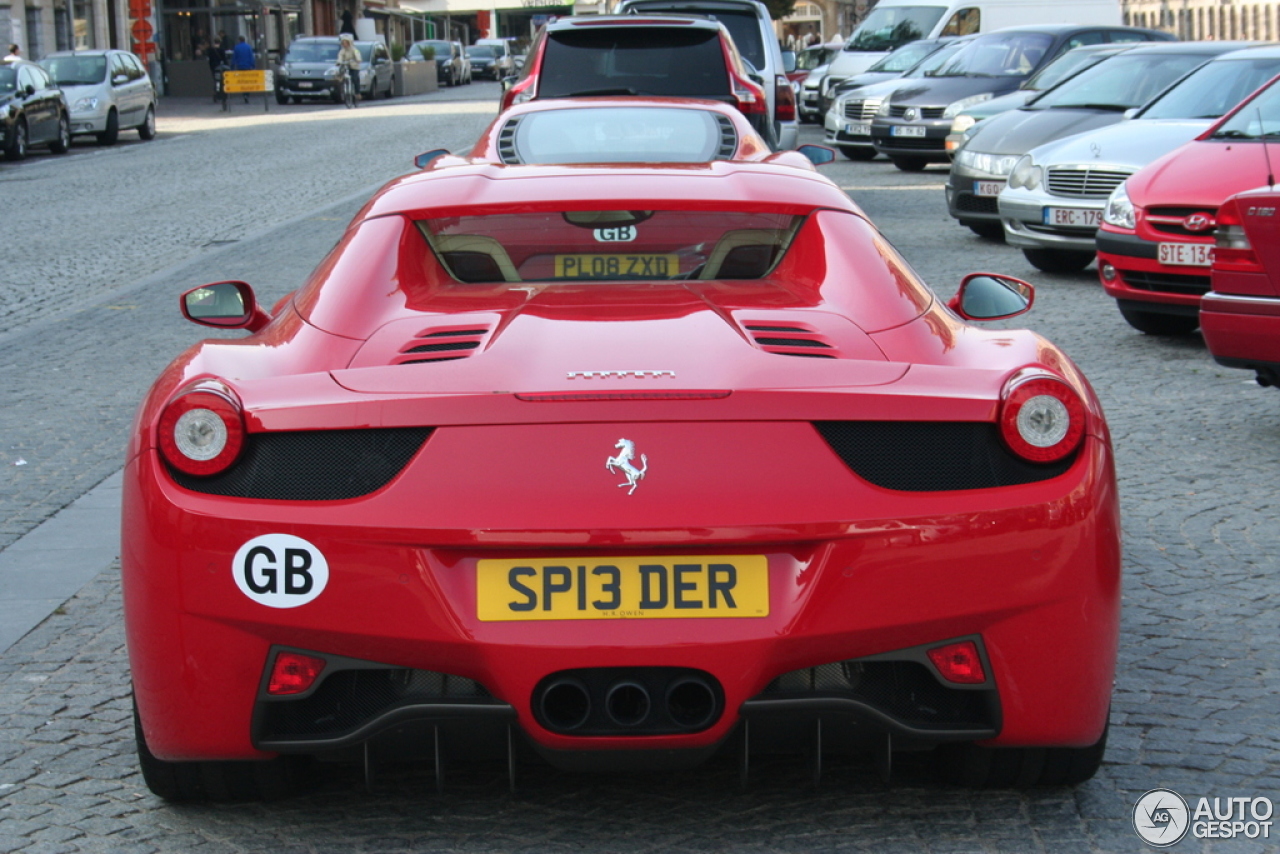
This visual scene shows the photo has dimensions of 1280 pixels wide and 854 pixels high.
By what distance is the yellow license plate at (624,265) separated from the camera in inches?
163

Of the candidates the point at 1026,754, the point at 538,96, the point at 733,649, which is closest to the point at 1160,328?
the point at 538,96

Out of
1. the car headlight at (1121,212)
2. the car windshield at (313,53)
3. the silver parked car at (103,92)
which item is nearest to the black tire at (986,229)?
the car headlight at (1121,212)

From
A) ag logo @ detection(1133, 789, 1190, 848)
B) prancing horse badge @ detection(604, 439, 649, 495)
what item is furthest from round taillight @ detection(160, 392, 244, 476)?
ag logo @ detection(1133, 789, 1190, 848)

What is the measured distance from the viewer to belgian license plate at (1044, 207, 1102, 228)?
12117 millimetres

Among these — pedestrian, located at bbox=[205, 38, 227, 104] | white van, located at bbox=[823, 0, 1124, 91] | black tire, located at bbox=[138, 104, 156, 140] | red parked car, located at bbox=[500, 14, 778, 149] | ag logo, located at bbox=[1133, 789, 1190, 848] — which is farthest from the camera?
pedestrian, located at bbox=[205, 38, 227, 104]

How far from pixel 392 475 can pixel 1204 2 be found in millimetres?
75800

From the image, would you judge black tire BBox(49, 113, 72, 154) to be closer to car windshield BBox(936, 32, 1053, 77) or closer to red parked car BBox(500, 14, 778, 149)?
car windshield BBox(936, 32, 1053, 77)

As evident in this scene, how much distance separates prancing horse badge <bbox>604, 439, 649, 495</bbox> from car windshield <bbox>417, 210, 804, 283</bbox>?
1.22m

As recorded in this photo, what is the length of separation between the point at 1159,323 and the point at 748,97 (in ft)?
16.0

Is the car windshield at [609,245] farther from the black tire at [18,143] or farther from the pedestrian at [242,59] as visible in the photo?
the pedestrian at [242,59]

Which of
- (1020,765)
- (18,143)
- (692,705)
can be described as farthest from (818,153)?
(18,143)

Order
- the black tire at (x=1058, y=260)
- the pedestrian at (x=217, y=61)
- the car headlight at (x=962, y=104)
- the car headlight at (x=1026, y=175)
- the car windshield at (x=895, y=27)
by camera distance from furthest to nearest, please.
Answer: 1. the pedestrian at (x=217, y=61)
2. the car windshield at (x=895, y=27)
3. the car headlight at (x=962, y=104)
4. the black tire at (x=1058, y=260)
5. the car headlight at (x=1026, y=175)

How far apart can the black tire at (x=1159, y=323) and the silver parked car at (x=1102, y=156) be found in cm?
235

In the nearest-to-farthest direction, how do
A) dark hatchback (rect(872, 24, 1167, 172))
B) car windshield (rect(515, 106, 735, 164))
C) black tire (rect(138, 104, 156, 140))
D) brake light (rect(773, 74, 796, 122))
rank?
1. car windshield (rect(515, 106, 735, 164))
2. brake light (rect(773, 74, 796, 122))
3. dark hatchback (rect(872, 24, 1167, 172))
4. black tire (rect(138, 104, 156, 140))
